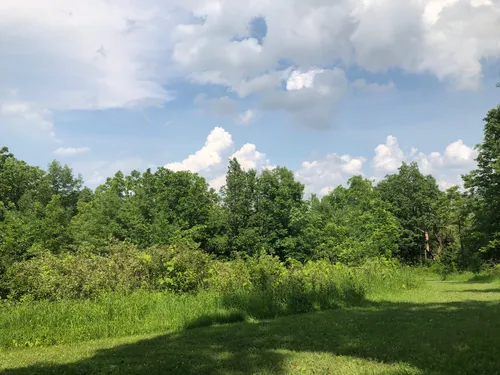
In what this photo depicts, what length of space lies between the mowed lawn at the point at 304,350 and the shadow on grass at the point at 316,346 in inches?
0.6

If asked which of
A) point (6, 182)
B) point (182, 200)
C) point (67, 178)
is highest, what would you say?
point (67, 178)

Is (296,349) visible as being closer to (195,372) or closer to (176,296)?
(195,372)

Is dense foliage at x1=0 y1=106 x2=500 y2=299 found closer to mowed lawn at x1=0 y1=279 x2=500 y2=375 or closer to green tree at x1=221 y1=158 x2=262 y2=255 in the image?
green tree at x1=221 y1=158 x2=262 y2=255

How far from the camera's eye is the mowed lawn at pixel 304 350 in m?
6.61

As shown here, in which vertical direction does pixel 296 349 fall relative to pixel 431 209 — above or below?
below

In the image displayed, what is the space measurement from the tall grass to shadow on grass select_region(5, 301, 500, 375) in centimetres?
108

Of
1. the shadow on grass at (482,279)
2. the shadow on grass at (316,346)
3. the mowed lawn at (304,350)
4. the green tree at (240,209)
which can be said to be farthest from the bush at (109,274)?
the green tree at (240,209)

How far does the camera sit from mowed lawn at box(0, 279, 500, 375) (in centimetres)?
661

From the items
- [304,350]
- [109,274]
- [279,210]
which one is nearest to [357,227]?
[279,210]

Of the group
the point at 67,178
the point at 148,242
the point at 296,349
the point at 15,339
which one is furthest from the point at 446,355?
the point at 67,178

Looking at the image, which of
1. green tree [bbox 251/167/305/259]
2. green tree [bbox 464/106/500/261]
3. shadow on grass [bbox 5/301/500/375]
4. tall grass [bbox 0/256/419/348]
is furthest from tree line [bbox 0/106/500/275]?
shadow on grass [bbox 5/301/500/375]

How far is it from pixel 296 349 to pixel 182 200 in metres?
45.2

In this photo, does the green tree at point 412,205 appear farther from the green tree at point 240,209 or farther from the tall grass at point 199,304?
the tall grass at point 199,304

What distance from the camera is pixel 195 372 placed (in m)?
6.55
